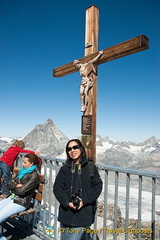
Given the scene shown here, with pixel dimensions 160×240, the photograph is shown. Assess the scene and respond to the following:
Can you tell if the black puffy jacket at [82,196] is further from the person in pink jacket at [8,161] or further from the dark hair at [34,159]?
the person in pink jacket at [8,161]

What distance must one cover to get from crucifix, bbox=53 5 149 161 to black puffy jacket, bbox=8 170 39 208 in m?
1.00

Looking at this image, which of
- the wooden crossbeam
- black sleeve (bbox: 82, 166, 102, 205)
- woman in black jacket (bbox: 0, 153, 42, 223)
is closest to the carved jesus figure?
the wooden crossbeam

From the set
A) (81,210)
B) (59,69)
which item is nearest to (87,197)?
(81,210)

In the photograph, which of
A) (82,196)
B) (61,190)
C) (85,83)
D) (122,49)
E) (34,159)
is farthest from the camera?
(85,83)

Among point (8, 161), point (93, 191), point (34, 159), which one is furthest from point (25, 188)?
point (8, 161)

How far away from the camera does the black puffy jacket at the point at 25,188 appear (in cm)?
312

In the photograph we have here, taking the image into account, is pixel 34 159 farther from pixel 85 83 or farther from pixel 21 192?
pixel 85 83

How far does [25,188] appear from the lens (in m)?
3.13

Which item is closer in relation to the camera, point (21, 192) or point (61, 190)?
point (61, 190)

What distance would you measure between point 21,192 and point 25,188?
0.08 m

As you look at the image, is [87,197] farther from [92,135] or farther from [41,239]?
[41,239]

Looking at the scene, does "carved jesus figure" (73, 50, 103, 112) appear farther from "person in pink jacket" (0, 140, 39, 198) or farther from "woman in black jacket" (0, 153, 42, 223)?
"person in pink jacket" (0, 140, 39, 198)

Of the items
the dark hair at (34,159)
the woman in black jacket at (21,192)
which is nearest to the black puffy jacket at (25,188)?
the woman in black jacket at (21,192)

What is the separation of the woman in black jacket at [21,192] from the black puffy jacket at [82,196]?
0.90 metres
